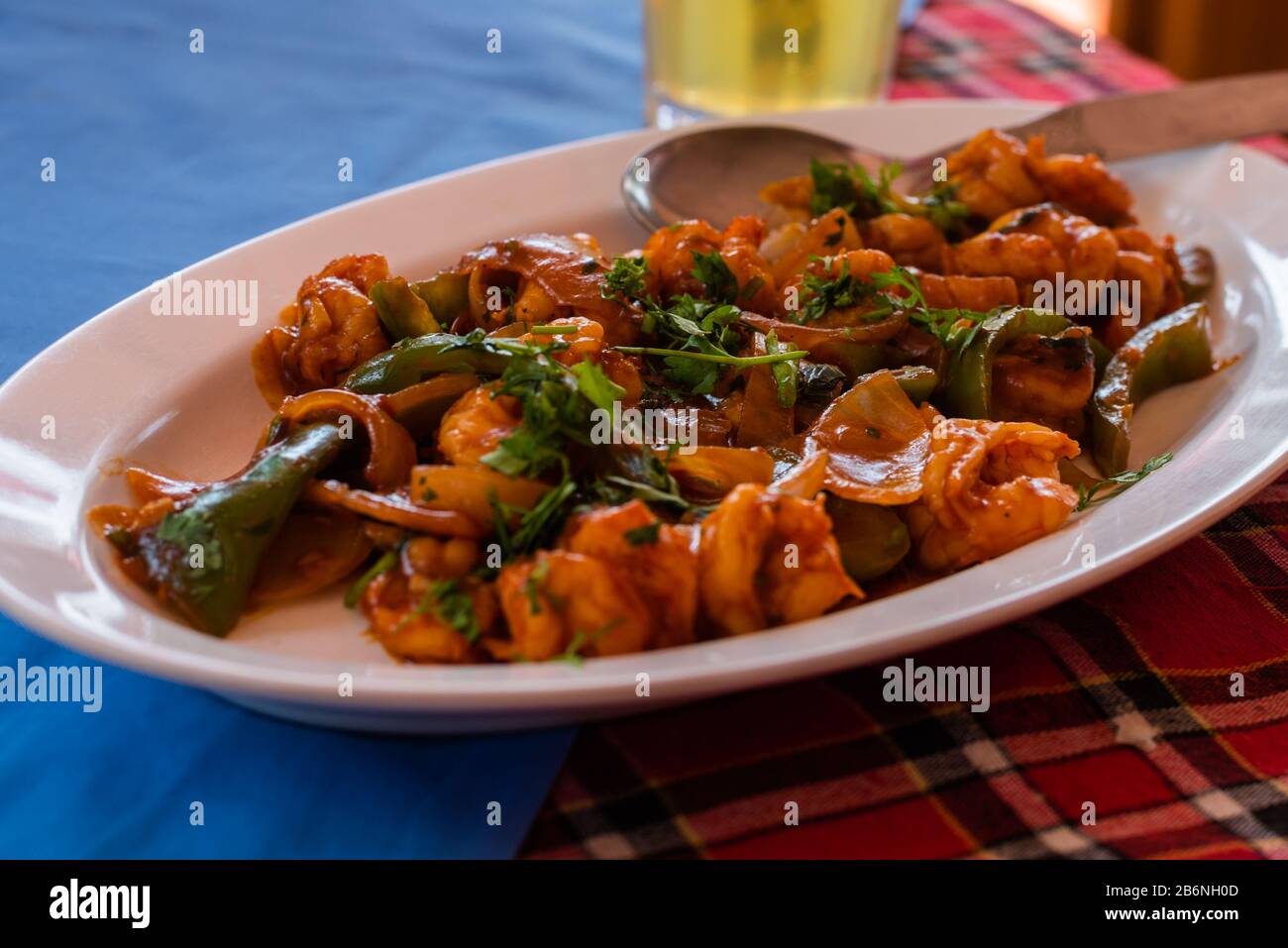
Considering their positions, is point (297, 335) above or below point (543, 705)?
above

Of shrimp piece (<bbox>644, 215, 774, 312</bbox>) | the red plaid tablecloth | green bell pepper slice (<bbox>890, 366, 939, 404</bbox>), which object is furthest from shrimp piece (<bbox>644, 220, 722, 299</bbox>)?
the red plaid tablecloth

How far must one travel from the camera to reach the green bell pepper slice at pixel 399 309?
2.24 metres

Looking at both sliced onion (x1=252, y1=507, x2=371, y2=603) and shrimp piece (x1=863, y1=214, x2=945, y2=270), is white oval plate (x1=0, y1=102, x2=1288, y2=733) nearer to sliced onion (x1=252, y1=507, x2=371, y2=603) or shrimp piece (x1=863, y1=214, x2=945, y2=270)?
sliced onion (x1=252, y1=507, x2=371, y2=603)

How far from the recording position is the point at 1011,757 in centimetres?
173

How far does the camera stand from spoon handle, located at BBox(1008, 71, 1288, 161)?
125 inches

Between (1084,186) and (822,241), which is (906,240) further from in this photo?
(1084,186)

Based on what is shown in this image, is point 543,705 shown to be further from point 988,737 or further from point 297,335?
point 297,335

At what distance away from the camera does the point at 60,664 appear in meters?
1.90

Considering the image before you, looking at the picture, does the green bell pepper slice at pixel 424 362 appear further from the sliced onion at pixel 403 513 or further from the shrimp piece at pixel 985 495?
the shrimp piece at pixel 985 495

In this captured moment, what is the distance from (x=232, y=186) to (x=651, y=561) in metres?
2.25

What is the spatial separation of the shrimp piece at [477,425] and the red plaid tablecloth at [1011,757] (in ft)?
1.43

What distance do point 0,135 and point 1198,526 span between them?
10.6ft

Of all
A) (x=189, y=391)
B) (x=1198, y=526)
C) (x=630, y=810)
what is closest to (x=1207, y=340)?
(x=1198, y=526)

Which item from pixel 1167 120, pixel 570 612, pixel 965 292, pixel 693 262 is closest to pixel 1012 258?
pixel 965 292
